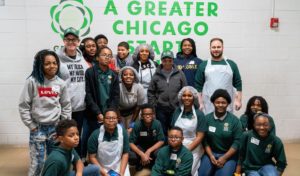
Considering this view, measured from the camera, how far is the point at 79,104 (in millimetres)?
3311

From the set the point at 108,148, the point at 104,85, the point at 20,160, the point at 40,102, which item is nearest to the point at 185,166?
the point at 108,148

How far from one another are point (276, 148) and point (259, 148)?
0.14 metres

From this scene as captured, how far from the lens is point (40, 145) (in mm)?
2756

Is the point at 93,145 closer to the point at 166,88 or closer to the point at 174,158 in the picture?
the point at 174,158

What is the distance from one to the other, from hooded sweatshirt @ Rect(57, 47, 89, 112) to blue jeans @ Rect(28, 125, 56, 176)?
506mm

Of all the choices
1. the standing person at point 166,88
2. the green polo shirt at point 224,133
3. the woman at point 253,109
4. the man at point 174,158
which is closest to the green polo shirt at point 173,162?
the man at point 174,158

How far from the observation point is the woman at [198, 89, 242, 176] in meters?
3.24

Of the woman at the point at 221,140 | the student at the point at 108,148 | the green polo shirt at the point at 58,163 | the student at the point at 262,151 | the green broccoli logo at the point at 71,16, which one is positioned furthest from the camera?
the green broccoli logo at the point at 71,16

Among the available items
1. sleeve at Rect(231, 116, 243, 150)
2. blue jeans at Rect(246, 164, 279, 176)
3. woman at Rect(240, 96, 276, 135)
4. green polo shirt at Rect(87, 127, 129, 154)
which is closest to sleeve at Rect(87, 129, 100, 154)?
green polo shirt at Rect(87, 127, 129, 154)

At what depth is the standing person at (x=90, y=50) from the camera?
3579mm

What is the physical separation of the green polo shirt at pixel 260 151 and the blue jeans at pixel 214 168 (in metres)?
0.13

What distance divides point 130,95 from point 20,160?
66.0 inches

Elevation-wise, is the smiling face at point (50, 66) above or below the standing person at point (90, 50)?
below

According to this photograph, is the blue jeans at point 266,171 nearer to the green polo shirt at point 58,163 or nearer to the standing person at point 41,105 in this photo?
the green polo shirt at point 58,163
